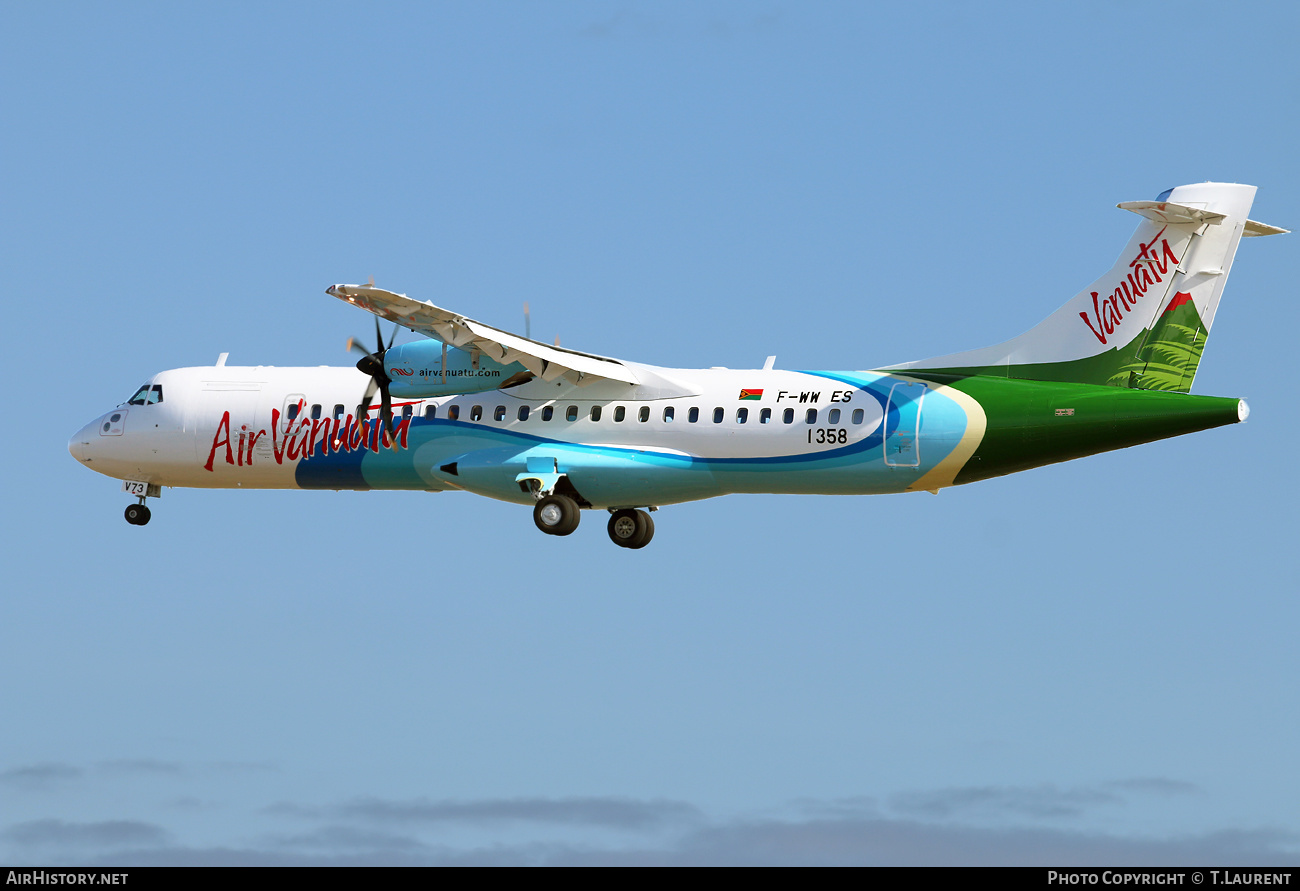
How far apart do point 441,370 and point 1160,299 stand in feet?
39.0

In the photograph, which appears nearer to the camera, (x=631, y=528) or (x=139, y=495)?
(x=631, y=528)

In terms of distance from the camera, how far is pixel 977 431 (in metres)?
28.8

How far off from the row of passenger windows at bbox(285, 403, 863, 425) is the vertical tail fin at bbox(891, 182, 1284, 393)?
3644mm

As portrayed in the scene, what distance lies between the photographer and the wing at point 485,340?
29234mm

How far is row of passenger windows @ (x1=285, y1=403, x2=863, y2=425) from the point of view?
29.8 meters

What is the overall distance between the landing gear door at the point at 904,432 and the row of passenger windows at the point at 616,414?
56cm

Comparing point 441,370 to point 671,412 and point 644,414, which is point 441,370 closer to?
point 644,414

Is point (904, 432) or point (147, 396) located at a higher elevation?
point (147, 396)

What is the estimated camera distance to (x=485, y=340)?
30.5 metres

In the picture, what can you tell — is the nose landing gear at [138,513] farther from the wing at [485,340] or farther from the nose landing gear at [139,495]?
the wing at [485,340]

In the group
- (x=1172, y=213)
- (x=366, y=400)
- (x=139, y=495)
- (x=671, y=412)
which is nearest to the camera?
(x=1172, y=213)

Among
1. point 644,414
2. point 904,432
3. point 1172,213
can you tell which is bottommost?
point 904,432

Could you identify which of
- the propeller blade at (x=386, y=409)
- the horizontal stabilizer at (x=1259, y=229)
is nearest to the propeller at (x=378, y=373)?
the propeller blade at (x=386, y=409)

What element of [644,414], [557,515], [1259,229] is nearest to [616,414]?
[644,414]
